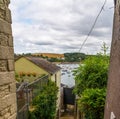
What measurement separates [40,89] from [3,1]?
12.7 meters

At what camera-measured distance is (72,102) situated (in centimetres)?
2800

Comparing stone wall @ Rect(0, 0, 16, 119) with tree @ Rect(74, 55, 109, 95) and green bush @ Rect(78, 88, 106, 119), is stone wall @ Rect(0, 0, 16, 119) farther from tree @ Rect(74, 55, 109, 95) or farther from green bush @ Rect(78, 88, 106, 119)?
tree @ Rect(74, 55, 109, 95)

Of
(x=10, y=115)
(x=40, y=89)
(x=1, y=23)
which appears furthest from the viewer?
(x=40, y=89)

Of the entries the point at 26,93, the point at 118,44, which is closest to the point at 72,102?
the point at 26,93

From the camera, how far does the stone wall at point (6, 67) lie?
391 centimetres

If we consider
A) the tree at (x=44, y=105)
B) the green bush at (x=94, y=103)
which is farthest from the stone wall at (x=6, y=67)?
the tree at (x=44, y=105)

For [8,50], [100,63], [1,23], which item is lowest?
[100,63]

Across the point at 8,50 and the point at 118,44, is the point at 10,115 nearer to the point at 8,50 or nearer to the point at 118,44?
the point at 8,50

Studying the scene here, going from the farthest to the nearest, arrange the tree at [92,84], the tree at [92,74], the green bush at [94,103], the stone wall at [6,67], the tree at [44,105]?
the tree at [44,105]
the tree at [92,74]
the tree at [92,84]
the green bush at [94,103]
the stone wall at [6,67]

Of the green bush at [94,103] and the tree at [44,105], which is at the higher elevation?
the green bush at [94,103]

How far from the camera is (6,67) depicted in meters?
4.09

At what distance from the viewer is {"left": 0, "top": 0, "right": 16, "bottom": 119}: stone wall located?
154 inches

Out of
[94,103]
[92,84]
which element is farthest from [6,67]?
[92,84]

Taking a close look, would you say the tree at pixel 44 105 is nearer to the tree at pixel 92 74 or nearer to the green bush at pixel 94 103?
the tree at pixel 92 74
